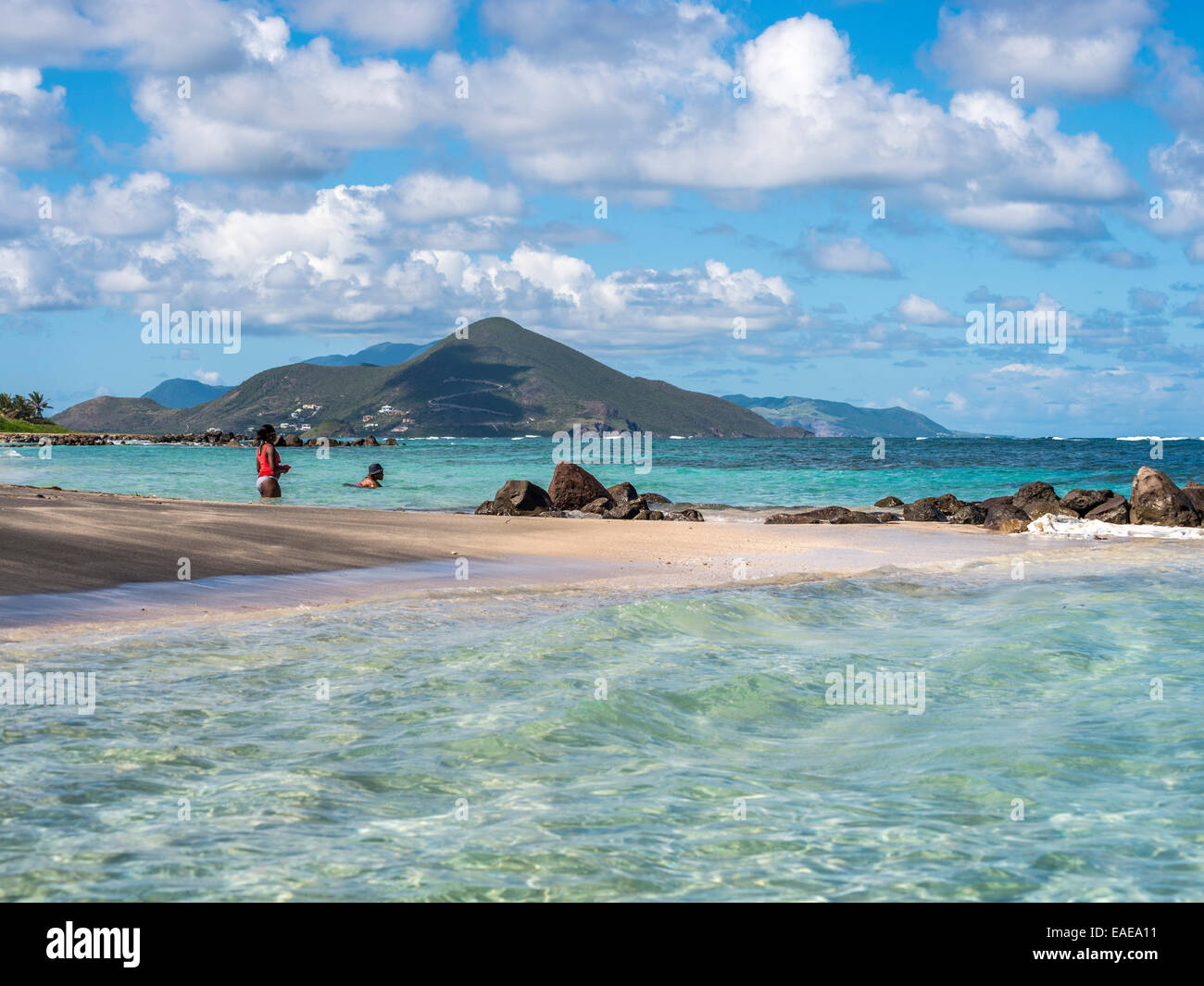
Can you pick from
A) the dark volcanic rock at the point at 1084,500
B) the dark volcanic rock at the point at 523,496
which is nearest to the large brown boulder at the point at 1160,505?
the dark volcanic rock at the point at 1084,500

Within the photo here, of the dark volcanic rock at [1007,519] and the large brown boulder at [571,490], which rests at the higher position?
the large brown boulder at [571,490]

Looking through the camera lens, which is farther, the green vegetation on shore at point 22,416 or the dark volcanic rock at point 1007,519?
the green vegetation on shore at point 22,416

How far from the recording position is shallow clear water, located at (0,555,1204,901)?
5125mm

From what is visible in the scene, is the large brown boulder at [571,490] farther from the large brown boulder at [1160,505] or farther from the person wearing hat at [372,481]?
the large brown boulder at [1160,505]

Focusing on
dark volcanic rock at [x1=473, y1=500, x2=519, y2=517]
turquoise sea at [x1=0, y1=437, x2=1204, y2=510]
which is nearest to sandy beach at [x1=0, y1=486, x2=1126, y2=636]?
dark volcanic rock at [x1=473, y1=500, x2=519, y2=517]

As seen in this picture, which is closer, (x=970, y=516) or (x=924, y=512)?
(x=970, y=516)

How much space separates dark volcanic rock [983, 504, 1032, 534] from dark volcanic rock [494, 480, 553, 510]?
12467 millimetres

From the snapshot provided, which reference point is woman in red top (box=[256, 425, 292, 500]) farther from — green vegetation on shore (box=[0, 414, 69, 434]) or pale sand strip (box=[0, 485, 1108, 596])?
green vegetation on shore (box=[0, 414, 69, 434])

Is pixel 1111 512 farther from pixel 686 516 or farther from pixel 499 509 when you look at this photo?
pixel 499 509

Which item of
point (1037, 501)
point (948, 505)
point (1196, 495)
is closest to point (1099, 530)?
point (1037, 501)

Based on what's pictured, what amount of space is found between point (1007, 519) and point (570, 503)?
12381 millimetres

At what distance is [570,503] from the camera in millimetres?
29875

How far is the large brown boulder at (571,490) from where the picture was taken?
29.9m
